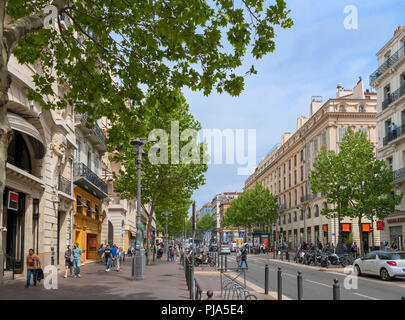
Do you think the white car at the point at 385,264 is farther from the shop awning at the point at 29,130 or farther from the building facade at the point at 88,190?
the building facade at the point at 88,190

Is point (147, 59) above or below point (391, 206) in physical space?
above

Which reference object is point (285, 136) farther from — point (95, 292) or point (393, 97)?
point (95, 292)

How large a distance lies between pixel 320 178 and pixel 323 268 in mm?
9762

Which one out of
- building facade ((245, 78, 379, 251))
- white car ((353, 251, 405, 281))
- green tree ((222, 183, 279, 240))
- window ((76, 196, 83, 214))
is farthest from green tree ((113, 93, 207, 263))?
green tree ((222, 183, 279, 240))

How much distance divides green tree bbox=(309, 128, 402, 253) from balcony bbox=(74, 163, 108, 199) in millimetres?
17142

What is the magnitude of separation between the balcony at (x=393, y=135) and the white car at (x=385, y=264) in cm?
1638

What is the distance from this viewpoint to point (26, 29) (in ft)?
26.3

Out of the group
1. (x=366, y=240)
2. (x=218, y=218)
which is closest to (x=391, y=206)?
(x=366, y=240)

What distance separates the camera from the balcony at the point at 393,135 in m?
35.1

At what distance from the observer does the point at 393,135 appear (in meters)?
36.5

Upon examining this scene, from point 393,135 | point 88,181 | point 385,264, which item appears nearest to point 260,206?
point 393,135

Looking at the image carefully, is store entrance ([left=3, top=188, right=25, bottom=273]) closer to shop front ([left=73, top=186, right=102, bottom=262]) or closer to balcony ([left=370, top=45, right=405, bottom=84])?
shop front ([left=73, top=186, right=102, bottom=262])

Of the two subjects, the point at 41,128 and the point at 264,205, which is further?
the point at 264,205

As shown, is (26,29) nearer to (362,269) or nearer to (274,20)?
(274,20)
